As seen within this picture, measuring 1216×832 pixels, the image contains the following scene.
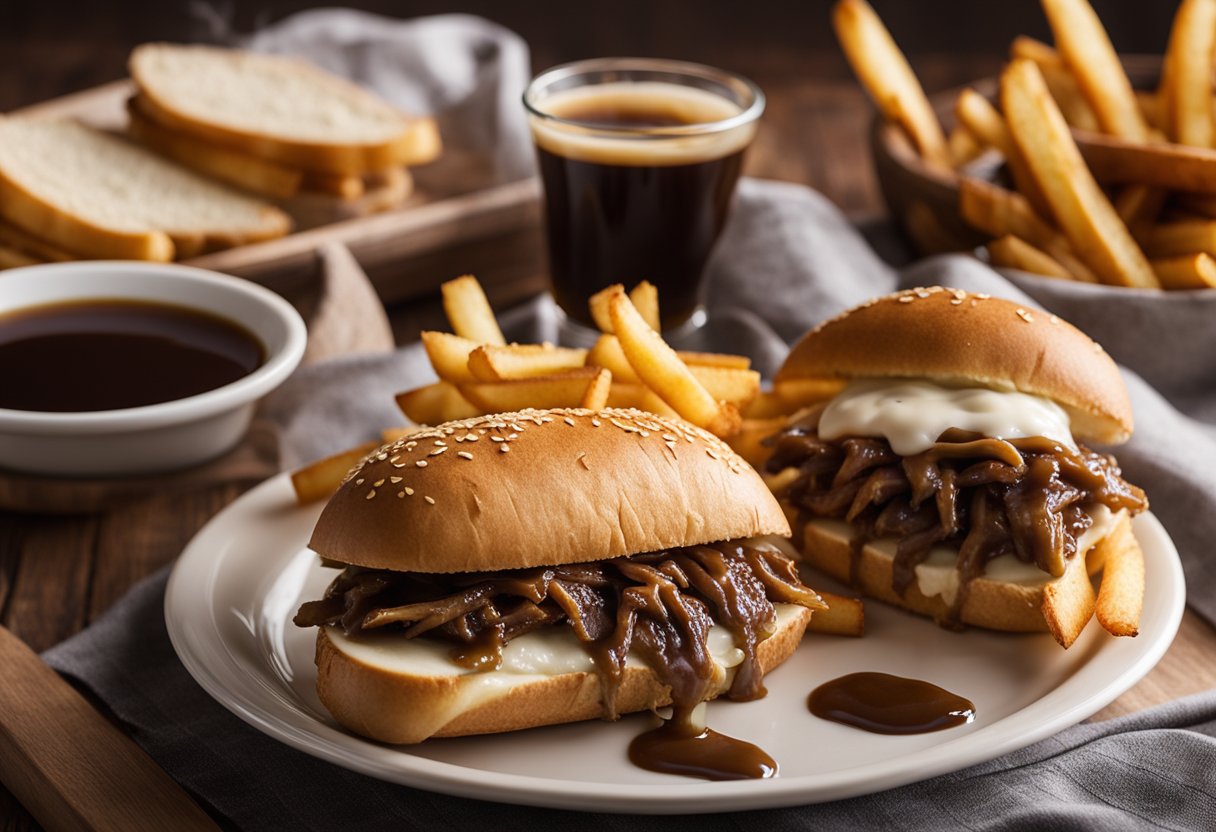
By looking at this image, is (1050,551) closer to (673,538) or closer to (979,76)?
(673,538)

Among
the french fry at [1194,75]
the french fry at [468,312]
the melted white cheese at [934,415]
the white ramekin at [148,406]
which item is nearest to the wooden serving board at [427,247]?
the white ramekin at [148,406]

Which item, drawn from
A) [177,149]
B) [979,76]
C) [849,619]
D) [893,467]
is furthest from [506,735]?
[979,76]

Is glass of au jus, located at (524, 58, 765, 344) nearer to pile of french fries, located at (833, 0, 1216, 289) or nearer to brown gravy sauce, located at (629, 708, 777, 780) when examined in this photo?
pile of french fries, located at (833, 0, 1216, 289)

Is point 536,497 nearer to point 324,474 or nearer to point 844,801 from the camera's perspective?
point 844,801

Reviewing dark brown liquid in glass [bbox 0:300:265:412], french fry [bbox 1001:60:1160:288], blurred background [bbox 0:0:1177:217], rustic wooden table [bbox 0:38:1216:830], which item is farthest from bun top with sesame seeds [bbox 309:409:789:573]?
blurred background [bbox 0:0:1177:217]

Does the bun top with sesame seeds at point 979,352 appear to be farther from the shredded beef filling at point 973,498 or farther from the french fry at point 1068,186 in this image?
the french fry at point 1068,186

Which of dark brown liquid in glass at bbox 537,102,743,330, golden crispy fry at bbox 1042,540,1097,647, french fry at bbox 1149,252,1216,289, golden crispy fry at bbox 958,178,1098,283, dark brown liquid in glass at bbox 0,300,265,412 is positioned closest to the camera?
golden crispy fry at bbox 1042,540,1097,647
